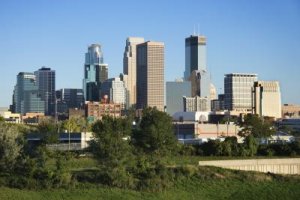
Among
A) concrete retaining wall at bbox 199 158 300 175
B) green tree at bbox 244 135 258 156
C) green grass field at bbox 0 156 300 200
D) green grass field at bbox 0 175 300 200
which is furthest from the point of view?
green tree at bbox 244 135 258 156

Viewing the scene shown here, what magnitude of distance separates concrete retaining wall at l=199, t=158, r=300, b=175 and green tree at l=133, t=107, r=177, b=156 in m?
2.89

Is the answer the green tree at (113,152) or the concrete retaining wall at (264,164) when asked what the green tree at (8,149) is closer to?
the green tree at (113,152)

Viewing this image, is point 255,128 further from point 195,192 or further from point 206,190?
point 195,192

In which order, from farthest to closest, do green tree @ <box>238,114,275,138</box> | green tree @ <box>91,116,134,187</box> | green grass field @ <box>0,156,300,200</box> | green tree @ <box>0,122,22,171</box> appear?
1. green tree @ <box>238,114,275,138</box>
2. green tree @ <box>0,122,22,171</box>
3. green tree @ <box>91,116,134,187</box>
4. green grass field @ <box>0,156,300,200</box>

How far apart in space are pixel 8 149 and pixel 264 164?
17.3 m

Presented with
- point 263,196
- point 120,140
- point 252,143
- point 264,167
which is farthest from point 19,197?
point 252,143

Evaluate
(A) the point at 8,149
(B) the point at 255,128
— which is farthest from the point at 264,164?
(B) the point at 255,128

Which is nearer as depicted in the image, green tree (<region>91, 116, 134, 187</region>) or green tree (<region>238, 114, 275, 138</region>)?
green tree (<region>91, 116, 134, 187</region>)

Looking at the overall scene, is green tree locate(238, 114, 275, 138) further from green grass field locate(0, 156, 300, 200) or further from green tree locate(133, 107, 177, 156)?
green grass field locate(0, 156, 300, 200)

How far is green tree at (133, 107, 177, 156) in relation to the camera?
4200cm

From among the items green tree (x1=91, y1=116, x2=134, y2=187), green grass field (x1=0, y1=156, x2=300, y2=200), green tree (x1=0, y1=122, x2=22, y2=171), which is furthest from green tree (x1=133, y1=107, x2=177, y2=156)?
green tree (x1=0, y1=122, x2=22, y2=171)

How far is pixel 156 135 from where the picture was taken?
41.9 m

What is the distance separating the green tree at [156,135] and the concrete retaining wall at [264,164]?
2889mm

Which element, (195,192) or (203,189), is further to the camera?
(203,189)
